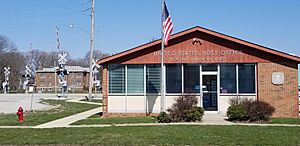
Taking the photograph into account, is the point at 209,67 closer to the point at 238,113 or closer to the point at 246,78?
the point at 246,78

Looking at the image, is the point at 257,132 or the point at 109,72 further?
the point at 109,72

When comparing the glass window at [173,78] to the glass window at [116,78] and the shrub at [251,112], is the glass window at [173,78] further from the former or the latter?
the shrub at [251,112]

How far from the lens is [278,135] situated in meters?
12.1

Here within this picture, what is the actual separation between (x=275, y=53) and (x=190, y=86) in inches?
178

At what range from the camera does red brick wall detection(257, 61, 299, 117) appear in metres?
19.3

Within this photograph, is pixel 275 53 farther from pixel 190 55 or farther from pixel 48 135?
pixel 48 135

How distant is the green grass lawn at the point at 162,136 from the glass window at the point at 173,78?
19.1 feet

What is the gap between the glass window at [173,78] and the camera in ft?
66.4

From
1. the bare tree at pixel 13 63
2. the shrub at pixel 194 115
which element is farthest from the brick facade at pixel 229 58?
the bare tree at pixel 13 63

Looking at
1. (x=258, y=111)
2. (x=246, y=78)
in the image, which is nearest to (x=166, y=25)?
(x=246, y=78)

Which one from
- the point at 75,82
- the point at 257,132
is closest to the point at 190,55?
the point at 257,132

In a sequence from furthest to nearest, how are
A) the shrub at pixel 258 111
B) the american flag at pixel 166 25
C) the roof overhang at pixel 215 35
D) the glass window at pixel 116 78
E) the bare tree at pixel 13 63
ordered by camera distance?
the bare tree at pixel 13 63, the glass window at pixel 116 78, the roof overhang at pixel 215 35, the american flag at pixel 166 25, the shrub at pixel 258 111

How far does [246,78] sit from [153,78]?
475cm

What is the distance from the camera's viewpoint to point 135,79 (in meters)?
20.4
